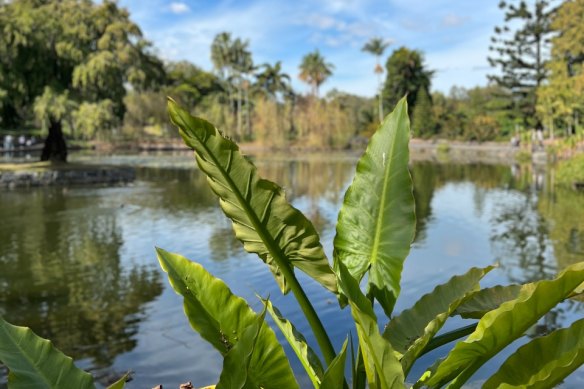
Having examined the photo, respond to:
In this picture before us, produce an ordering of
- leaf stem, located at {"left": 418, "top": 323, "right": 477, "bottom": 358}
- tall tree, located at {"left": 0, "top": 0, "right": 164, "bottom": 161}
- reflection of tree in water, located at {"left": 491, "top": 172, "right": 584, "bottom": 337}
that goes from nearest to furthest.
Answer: leaf stem, located at {"left": 418, "top": 323, "right": 477, "bottom": 358}, reflection of tree in water, located at {"left": 491, "top": 172, "right": 584, "bottom": 337}, tall tree, located at {"left": 0, "top": 0, "right": 164, "bottom": 161}

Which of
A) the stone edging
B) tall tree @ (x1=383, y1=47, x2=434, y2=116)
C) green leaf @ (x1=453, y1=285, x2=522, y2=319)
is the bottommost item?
the stone edging

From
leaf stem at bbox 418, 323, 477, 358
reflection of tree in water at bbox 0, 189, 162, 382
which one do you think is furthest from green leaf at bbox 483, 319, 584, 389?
reflection of tree in water at bbox 0, 189, 162, 382

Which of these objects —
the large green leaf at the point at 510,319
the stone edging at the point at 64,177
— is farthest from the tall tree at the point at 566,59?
the large green leaf at the point at 510,319

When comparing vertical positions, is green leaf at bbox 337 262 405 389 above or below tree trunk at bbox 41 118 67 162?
below

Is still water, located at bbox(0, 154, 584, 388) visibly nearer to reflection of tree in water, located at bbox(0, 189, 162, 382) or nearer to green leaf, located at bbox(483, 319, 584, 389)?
reflection of tree in water, located at bbox(0, 189, 162, 382)

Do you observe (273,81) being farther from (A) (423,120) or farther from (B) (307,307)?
(B) (307,307)

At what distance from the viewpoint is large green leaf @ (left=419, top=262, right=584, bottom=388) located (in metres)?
1.48

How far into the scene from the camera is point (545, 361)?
1.63m

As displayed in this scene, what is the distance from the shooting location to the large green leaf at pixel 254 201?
1.74 metres

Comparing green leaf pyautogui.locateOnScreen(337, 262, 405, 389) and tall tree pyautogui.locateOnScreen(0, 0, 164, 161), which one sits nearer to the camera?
green leaf pyautogui.locateOnScreen(337, 262, 405, 389)

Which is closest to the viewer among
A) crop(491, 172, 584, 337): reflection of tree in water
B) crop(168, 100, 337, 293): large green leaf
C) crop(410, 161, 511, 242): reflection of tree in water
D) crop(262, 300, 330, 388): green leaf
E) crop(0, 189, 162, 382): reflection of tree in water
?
crop(168, 100, 337, 293): large green leaf

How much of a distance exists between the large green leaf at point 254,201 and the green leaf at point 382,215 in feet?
0.52

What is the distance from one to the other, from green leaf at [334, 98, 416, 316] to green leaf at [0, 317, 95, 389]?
3.12ft

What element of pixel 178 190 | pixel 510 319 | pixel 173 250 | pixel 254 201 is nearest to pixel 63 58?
pixel 178 190
